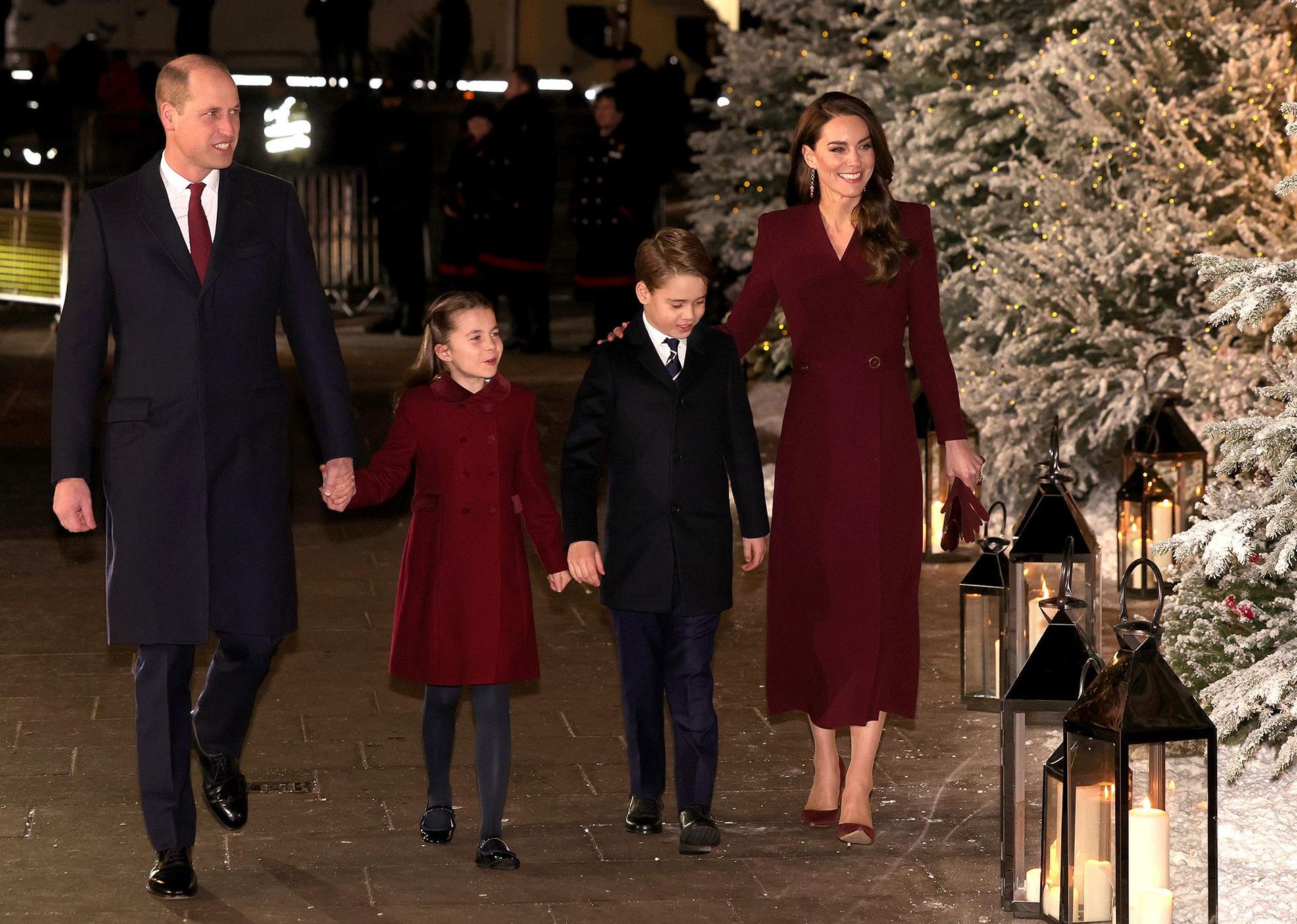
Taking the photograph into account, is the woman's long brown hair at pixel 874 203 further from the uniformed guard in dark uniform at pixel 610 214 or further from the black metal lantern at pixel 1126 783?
the uniformed guard in dark uniform at pixel 610 214

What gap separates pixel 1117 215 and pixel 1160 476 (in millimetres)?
1697

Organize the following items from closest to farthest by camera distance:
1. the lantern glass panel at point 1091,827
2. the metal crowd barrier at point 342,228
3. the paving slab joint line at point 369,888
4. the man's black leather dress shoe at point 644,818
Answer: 1. the lantern glass panel at point 1091,827
2. the paving slab joint line at point 369,888
3. the man's black leather dress shoe at point 644,818
4. the metal crowd barrier at point 342,228

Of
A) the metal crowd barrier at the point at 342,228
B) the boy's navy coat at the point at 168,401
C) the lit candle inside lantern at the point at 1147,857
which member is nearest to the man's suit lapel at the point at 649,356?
the boy's navy coat at the point at 168,401

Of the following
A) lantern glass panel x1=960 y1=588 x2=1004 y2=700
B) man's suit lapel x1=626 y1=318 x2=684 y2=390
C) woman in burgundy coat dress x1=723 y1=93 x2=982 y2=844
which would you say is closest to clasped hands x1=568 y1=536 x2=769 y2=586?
woman in burgundy coat dress x1=723 y1=93 x2=982 y2=844

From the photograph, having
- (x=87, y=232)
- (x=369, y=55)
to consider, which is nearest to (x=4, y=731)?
(x=87, y=232)

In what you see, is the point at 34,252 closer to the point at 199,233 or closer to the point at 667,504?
the point at 199,233

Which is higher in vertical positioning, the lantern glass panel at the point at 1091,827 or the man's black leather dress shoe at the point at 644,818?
the lantern glass panel at the point at 1091,827

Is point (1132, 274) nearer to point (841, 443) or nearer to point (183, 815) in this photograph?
point (841, 443)

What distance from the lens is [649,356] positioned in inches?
223

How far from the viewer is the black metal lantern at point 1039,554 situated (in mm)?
→ 6508

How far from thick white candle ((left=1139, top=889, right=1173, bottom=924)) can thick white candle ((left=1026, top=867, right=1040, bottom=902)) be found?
2.02 feet

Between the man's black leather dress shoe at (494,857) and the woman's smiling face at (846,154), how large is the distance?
78.5 inches

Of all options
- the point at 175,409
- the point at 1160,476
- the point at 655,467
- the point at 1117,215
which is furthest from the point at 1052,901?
the point at 1117,215

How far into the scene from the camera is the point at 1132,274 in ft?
31.3
